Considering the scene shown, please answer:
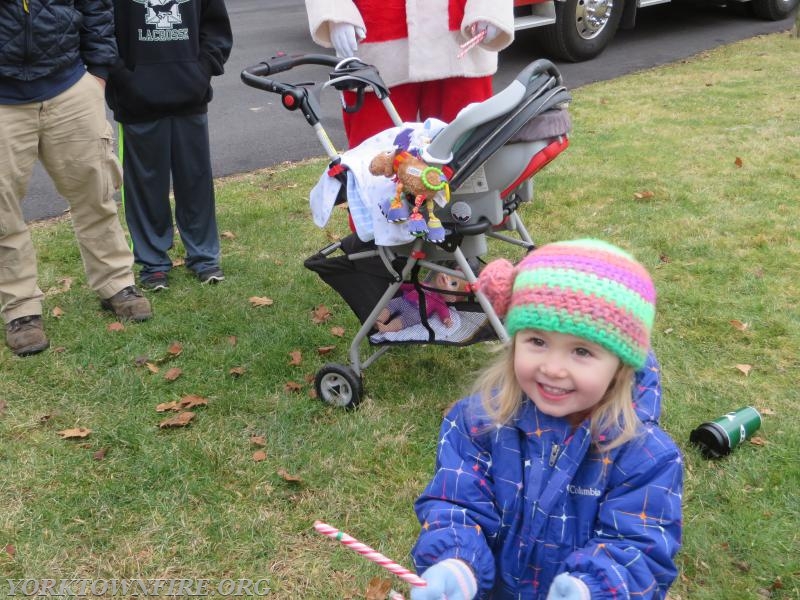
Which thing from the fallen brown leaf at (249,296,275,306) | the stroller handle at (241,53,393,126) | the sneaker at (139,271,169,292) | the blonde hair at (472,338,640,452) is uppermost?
the stroller handle at (241,53,393,126)

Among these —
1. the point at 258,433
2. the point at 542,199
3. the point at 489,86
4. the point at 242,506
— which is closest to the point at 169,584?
the point at 242,506

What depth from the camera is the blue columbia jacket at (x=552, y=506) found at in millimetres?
1853

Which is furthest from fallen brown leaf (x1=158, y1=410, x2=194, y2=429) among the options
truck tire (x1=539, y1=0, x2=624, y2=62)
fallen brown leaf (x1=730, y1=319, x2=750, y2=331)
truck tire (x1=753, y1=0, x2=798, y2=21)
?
truck tire (x1=753, y1=0, x2=798, y2=21)

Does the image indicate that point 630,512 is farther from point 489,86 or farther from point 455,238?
point 489,86

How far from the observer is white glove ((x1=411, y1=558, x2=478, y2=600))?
1790mm

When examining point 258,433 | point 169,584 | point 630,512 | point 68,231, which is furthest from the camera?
point 68,231

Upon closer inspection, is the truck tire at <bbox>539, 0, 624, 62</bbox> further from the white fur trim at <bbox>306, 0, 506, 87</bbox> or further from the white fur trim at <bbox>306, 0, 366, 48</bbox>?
the white fur trim at <bbox>306, 0, 366, 48</bbox>

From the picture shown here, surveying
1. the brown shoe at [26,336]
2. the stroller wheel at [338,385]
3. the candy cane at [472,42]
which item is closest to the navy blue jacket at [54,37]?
the brown shoe at [26,336]

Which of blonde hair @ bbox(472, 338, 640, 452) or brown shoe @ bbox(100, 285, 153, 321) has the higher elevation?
blonde hair @ bbox(472, 338, 640, 452)

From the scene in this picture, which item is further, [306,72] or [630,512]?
[306,72]

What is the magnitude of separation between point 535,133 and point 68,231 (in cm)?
372

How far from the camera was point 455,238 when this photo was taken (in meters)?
3.20

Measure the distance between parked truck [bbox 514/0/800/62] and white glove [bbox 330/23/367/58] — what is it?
577 cm

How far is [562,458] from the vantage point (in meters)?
1.93
